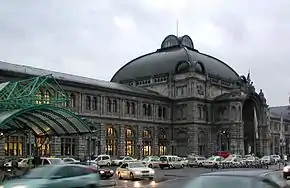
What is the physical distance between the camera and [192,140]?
88.9 meters

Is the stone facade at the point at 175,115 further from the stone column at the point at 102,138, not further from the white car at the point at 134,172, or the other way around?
the white car at the point at 134,172

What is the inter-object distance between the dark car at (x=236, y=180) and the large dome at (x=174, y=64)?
77.9 metres

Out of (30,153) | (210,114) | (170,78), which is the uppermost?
(170,78)

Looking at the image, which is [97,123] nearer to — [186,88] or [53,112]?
[186,88]

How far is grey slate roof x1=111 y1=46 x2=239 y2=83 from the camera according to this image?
95.8 metres

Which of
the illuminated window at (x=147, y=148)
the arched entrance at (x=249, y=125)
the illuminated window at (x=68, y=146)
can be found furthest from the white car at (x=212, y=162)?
the arched entrance at (x=249, y=125)

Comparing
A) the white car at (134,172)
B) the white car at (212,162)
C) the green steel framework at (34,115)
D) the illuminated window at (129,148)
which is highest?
the green steel framework at (34,115)

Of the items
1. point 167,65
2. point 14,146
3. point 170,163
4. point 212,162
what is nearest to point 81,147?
point 14,146

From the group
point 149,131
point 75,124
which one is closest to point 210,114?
point 149,131

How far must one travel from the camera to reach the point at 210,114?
94.0 meters

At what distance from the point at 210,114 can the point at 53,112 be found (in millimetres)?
62869

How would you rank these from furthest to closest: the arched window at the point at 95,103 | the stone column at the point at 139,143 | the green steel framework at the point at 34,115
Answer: the stone column at the point at 139,143
the arched window at the point at 95,103
the green steel framework at the point at 34,115

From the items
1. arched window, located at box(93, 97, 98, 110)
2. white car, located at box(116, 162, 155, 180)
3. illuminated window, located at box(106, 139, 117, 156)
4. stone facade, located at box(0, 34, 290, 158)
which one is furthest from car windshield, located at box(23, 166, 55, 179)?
illuminated window, located at box(106, 139, 117, 156)

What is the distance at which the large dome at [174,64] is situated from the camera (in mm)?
92500
